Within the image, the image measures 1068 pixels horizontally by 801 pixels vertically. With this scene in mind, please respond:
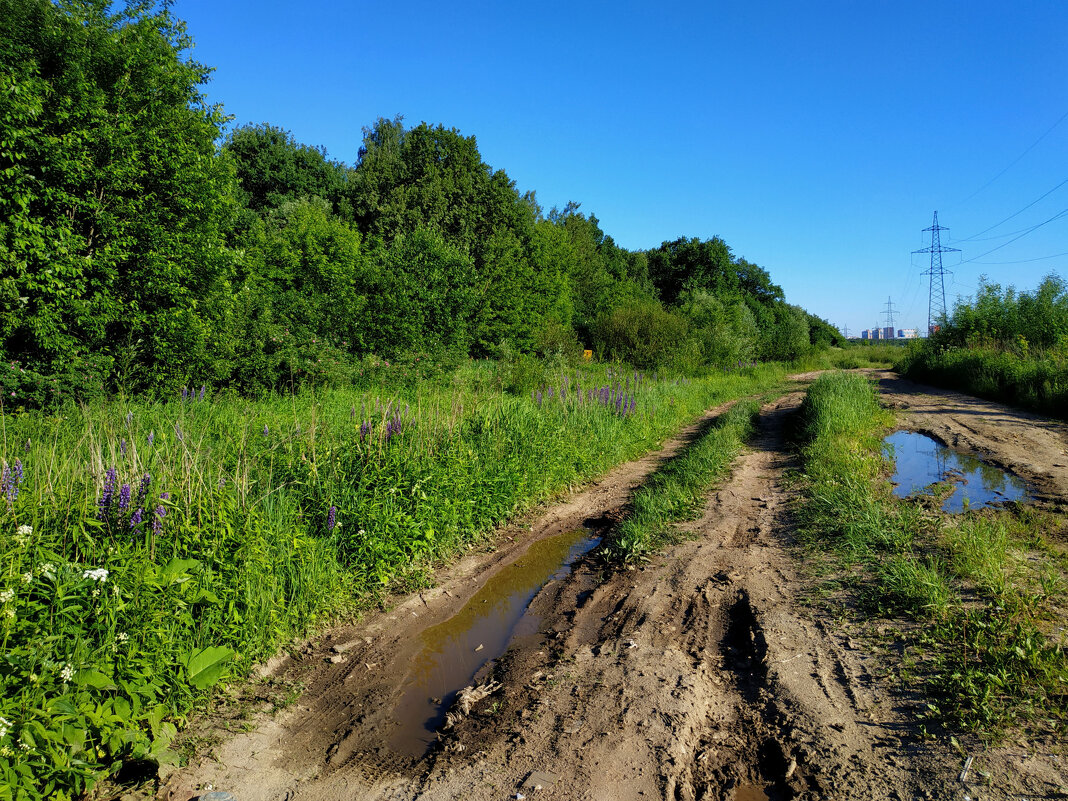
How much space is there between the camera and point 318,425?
691 centimetres

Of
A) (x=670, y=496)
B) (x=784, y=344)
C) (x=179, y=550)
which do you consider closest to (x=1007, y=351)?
(x=670, y=496)

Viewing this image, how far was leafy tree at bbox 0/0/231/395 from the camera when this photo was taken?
8102mm

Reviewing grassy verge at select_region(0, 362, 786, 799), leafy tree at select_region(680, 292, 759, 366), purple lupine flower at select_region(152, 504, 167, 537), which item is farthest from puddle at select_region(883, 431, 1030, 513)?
leafy tree at select_region(680, 292, 759, 366)

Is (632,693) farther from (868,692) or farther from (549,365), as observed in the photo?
(549,365)

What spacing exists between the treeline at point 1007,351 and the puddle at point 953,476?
6284 millimetres

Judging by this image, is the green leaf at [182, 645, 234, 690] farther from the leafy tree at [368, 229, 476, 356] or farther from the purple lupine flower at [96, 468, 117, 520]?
the leafy tree at [368, 229, 476, 356]

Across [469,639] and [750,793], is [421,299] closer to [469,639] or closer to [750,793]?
[469,639]

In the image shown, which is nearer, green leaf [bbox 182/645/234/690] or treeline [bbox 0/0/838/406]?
green leaf [bbox 182/645/234/690]

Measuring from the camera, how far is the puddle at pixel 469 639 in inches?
142

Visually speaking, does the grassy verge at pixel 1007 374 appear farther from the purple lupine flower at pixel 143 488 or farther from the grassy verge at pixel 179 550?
the purple lupine flower at pixel 143 488

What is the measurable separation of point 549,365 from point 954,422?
10615 millimetres

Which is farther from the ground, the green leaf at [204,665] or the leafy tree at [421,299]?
the leafy tree at [421,299]

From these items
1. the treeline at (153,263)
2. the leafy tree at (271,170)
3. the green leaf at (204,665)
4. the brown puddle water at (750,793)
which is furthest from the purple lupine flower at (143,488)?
the leafy tree at (271,170)

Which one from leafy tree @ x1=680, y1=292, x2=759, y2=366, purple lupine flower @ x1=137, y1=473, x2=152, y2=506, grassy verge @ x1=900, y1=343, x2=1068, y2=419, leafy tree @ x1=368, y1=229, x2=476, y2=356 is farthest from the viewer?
leafy tree @ x1=680, y1=292, x2=759, y2=366
